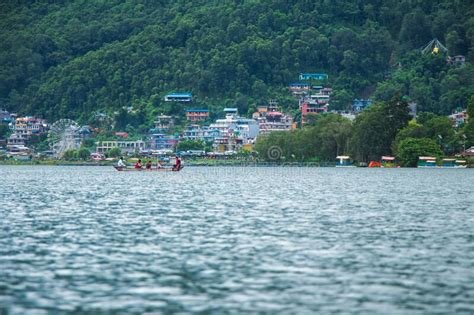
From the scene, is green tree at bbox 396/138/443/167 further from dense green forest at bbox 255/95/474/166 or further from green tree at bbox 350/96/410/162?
green tree at bbox 350/96/410/162

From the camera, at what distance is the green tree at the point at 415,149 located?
6594 inches

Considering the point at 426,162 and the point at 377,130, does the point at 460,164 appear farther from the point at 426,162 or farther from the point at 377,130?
the point at 377,130

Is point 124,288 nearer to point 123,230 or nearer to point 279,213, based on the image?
point 123,230

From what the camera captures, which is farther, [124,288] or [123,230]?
[123,230]

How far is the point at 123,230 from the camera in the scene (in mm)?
47531

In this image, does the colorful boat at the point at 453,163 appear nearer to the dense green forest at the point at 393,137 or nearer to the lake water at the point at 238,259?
the dense green forest at the point at 393,137

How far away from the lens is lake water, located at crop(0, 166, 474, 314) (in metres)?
29.8

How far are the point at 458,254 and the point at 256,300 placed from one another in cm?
1129

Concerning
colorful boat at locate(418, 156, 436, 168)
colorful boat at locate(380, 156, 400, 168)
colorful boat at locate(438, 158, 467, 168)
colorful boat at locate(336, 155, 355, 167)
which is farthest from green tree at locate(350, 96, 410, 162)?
colorful boat at locate(438, 158, 467, 168)

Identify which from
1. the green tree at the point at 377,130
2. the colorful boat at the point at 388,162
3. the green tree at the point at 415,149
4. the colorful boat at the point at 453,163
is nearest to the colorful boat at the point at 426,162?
the green tree at the point at 415,149

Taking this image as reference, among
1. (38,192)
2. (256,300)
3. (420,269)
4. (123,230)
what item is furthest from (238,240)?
(38,192)

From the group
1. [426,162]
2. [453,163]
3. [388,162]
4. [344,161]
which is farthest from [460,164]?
[344,161]

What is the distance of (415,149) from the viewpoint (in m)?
168

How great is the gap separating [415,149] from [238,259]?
13283 cm
